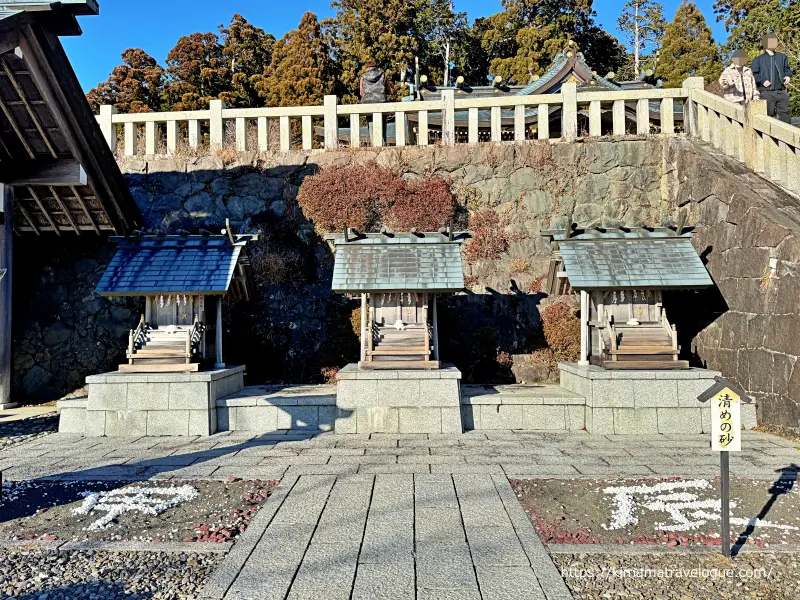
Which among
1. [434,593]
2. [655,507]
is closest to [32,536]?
[434,593]

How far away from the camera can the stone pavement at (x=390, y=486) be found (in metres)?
3.94

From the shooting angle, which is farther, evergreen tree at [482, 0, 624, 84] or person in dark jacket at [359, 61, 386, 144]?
evergreen tree at [482, 0, 624, 84]

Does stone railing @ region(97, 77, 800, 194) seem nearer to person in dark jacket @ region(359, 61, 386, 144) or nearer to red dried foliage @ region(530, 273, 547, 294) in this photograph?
red dried foliage @ region(530, 273, 547, 294)

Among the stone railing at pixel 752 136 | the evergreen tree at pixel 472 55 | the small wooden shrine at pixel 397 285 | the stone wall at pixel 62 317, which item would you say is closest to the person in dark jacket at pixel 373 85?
the stone railing at pixel 752 136

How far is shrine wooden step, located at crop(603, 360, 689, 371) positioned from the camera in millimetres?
9219

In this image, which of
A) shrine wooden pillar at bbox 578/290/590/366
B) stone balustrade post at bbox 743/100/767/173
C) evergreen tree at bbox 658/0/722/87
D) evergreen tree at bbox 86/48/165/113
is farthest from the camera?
evergreen tree at bbox 658/0/722/87

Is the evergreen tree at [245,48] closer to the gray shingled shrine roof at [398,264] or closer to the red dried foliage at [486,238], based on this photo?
the red dried foliage at [486,238]

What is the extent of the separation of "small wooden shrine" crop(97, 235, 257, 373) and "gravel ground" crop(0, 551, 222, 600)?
5.26 meters

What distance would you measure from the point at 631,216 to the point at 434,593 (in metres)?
12.1

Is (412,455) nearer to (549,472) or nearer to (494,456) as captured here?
(494,456)

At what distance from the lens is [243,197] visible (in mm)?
14016

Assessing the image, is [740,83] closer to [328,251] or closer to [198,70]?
[328,251]

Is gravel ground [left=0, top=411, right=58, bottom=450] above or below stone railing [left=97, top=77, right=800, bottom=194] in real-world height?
below

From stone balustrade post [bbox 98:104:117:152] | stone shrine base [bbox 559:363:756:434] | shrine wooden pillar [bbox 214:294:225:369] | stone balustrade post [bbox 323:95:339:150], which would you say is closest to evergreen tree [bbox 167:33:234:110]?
stone balustrade post [bbox 98:104:117:152]
